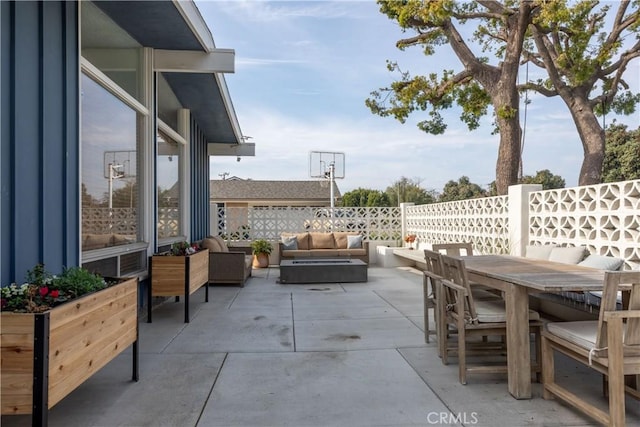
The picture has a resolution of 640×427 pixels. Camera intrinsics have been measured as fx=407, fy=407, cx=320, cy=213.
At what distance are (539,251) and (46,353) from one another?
497 cm

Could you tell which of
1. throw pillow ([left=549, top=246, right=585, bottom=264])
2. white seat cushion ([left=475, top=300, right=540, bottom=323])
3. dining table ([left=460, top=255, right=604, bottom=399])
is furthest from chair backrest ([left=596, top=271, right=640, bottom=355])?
throw pillow ([left=549, top=246, right=585, bottom=264])

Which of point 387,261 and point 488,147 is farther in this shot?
point 488,147

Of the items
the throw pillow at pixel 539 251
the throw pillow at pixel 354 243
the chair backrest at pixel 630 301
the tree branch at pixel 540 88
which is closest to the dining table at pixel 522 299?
the chair backrest at pixel 630 301

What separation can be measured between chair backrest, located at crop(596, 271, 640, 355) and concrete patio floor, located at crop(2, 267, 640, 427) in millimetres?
536

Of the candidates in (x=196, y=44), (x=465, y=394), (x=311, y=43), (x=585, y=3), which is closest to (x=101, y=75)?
(x=196, y=44)

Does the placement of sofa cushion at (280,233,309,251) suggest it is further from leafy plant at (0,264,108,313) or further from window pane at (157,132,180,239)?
leafy plant at (0,264,108,313)

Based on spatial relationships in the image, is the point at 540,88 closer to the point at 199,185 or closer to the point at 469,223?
the point at 469,223

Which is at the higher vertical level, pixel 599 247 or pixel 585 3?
pixel 585 3

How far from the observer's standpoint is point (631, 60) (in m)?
10.1

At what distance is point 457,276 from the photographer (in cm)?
314

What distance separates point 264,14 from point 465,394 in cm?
591

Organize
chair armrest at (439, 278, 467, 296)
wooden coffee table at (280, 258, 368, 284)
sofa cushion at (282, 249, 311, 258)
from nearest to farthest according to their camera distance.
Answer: chair armrest at (439, 278, 467, 296) < wooden coffee table at (280, 258, 368, 284) < sofa cushion at (282, 249, 311, 258)

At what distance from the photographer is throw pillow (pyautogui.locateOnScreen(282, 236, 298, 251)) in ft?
33.3

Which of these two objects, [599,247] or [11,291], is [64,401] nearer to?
[11,291]
